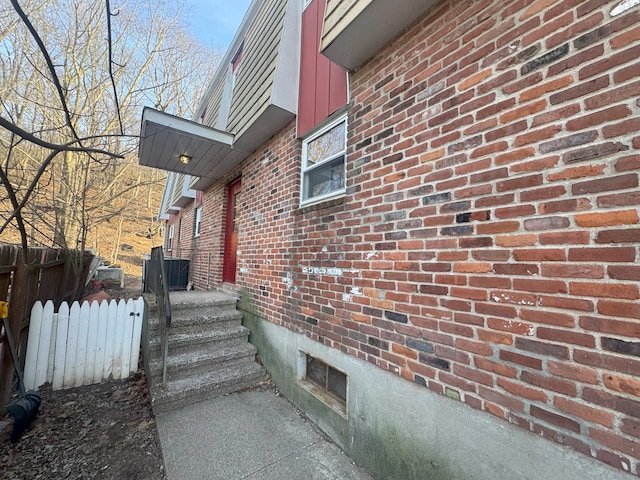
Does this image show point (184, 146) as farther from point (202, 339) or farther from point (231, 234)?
point (202, 339)

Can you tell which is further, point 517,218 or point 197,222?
point 197,222

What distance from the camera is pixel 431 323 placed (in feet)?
6.19

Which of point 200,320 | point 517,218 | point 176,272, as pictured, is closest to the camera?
point 517,218

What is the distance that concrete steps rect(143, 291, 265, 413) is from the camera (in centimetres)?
332

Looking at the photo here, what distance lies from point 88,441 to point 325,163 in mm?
3648

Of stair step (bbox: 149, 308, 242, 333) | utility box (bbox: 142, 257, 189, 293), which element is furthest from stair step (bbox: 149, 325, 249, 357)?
utility box (bbox: 142, 257, 189, 293)

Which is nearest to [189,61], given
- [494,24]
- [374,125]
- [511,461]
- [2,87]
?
[2,87]

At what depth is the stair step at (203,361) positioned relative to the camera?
137 inches

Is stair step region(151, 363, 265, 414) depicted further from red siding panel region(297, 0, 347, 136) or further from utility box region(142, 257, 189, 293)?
utility box region(142, 257, 189, 293)

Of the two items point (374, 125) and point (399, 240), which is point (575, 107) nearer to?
point (399, 240)

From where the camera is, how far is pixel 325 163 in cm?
329

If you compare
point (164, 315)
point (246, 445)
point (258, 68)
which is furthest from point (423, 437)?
point (258, 68)

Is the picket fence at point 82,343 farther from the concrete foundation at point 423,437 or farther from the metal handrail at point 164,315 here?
the concrete foundation at point 423,437

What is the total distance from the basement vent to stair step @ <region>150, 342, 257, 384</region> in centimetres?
115
